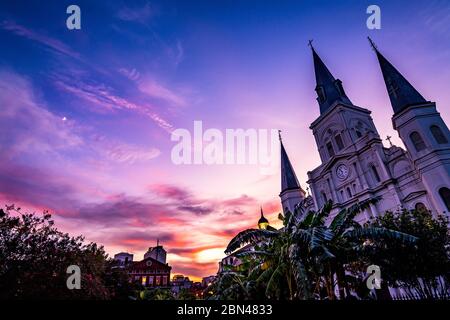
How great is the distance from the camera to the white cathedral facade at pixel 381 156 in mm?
24844

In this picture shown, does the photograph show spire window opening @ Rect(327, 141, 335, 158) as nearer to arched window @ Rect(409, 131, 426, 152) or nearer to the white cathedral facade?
the white cathedral facade

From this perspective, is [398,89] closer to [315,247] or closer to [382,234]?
[382,234]

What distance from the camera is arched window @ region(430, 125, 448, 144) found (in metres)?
25.4

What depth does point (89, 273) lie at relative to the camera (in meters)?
17.9

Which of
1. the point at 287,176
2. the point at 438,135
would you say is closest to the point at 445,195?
the point at 438,135

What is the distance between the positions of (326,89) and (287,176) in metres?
17.1

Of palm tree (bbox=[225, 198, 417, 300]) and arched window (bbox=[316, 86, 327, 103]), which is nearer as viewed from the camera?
palm tree (bbox=[225, 198, 417, 300])

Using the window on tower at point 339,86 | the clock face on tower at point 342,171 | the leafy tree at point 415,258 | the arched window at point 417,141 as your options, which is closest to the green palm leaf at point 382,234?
the leafy tree at point 415,258

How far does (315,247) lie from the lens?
929 centimetres

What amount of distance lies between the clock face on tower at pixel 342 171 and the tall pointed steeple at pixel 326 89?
1156 centimetres

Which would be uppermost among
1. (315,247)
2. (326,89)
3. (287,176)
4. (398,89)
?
(326,89)

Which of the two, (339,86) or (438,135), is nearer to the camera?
(438,135)

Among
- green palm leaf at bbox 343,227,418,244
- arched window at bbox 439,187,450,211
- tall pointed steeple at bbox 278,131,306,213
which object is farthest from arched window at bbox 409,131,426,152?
tall pointed steeple at bbox 278,131,306,213
